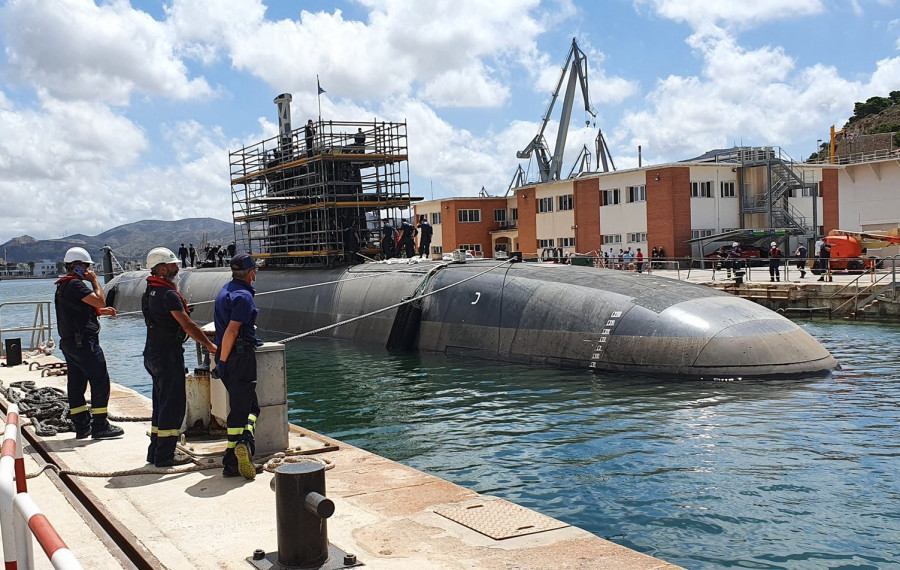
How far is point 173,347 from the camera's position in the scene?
28.4 ft

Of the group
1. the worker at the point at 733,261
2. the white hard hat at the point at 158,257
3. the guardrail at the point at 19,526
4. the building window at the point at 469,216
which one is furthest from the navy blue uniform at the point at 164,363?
the building window at the point at 469,216

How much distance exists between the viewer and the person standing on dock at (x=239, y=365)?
26.4 ft

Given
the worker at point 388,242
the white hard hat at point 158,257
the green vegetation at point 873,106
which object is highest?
the green vegetation at point 873,106

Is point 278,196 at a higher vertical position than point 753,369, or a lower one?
higher

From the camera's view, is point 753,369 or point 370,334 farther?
point 370,334

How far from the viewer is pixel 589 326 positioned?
56.1 feet

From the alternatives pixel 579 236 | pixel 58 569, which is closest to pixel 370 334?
pixel 58 569

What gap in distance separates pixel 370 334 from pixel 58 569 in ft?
67.8

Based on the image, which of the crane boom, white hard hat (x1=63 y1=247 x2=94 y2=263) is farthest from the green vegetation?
white hard hat (x1=63 y1=247 x2=94 y2=263)

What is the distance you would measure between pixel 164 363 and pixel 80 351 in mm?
1877

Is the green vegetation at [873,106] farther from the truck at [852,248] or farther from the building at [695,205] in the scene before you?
the truck at [852,248]

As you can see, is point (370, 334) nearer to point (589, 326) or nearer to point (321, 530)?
point (589, 326)

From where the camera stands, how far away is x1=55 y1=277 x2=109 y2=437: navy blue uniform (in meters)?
9.80

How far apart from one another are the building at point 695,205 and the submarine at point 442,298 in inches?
810
